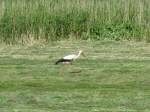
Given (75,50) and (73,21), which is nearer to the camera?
(75,50)

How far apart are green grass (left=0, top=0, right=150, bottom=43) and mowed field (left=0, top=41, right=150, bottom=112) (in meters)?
0.44

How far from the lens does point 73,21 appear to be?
627 inches

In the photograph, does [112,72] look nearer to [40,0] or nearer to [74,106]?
[74,106]

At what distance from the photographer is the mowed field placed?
8930mm

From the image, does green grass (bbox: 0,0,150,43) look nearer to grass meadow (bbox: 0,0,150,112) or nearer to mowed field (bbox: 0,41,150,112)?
grass meadow (bbox: 0,0,150,112)

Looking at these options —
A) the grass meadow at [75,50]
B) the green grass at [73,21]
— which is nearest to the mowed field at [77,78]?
the grass meadow at [75,50]

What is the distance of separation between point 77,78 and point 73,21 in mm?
4690

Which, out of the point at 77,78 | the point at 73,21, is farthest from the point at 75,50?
the point at 77,78

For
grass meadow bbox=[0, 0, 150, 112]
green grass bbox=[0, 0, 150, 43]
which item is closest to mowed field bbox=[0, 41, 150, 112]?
grass meadow bbox=[0, 0, 150, 112]

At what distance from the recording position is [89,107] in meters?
8.73

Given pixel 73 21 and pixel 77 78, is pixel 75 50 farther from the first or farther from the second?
pixel 77 78

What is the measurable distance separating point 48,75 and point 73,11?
15.4 ft

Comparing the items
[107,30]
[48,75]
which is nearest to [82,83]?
[48,75]

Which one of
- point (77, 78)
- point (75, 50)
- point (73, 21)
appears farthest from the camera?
point (73, 21)
